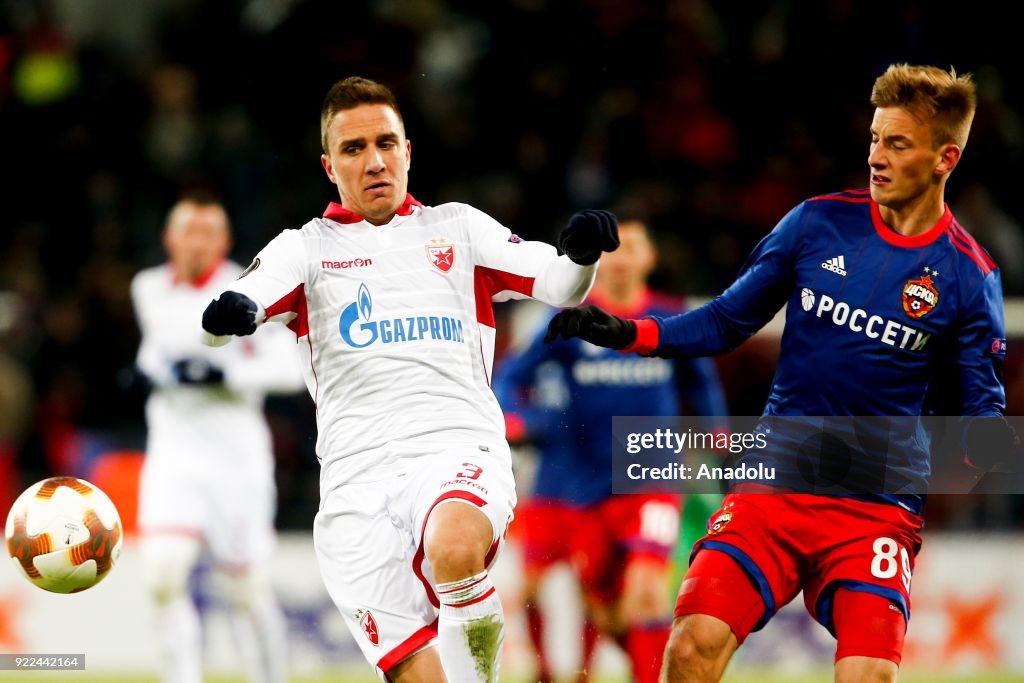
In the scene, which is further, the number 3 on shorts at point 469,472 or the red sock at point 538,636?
the red sock at point 538,636

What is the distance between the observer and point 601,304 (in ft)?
25.2

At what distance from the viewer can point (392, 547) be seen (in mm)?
4695

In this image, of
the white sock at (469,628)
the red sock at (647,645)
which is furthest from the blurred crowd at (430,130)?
the white sock at (469,628)

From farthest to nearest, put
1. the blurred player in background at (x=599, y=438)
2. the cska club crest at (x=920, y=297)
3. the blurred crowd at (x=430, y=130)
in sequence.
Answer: the blurred crowd at (x=430, y=130) → the blurred player in background at (x=599, y=438) → the cska club crest at (x=920, y=297)

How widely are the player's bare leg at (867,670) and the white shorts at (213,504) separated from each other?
422cm

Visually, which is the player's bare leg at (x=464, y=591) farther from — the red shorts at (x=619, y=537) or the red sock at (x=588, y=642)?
the red shorts at (x=619, y=537)

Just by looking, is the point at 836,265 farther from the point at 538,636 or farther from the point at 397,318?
the point at 538,636

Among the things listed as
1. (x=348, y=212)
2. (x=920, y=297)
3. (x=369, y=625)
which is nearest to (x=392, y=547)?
(x=369, y=625)

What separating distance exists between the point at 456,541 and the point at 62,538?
1705mm

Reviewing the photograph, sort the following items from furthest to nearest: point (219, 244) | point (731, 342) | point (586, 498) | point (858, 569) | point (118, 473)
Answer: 1. point (118, 473)
2. point (219, 244)
3. point (586, 498)
4. point (731, 342)
5. point (858, 569)

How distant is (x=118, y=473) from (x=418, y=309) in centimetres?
568

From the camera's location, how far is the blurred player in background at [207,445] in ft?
25.2

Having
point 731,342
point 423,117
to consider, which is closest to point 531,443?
point 731,342

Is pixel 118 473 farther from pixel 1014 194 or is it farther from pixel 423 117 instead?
pixel 1014 194
